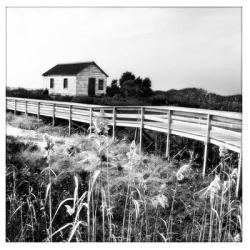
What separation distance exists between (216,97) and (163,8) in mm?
1202

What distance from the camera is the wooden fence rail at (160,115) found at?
3.86 m

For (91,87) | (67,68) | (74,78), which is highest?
(67,68)

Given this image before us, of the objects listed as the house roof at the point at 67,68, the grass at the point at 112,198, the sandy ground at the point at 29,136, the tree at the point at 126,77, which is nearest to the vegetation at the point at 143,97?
the tree at the point at 126,77

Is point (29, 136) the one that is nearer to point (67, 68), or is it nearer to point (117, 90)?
point (67, 68)

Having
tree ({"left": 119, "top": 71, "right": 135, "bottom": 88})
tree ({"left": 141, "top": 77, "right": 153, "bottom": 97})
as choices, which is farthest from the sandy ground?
tree ({"left": 141, "top": 77, "right": 153, "bottom": 97})

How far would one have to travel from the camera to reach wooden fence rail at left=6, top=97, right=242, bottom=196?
12.7 feet

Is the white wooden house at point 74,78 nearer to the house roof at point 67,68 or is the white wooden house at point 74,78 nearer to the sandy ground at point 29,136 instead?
the house roof at point 67,68

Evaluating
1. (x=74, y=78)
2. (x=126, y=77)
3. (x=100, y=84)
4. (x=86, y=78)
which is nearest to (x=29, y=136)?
(x=74, y=78)

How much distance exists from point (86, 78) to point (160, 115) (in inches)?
59.3

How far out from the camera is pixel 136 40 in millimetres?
3965

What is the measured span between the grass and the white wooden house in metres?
0.60

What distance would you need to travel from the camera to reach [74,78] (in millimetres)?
4082
